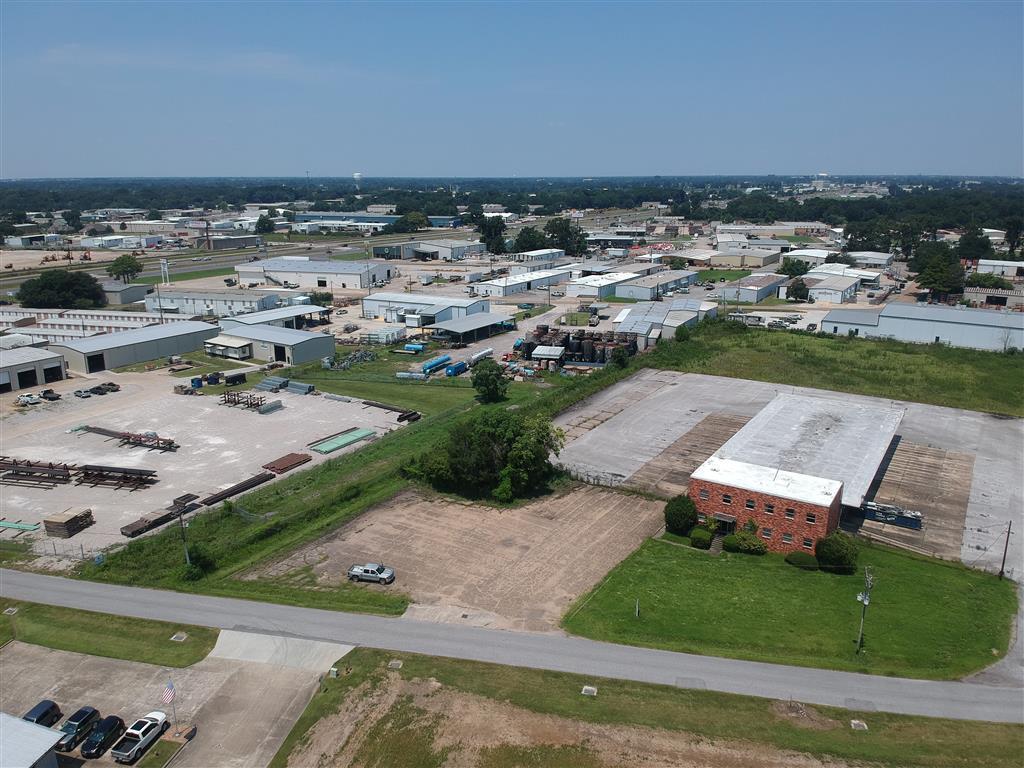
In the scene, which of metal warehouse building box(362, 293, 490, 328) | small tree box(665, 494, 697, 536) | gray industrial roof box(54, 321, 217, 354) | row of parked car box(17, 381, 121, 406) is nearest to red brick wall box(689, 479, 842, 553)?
small tree box(665, 494, 697, 536)

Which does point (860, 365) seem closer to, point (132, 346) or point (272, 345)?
point (272, 345)

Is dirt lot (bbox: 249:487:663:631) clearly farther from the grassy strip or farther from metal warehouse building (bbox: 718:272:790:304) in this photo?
metal warehouse building (bbox: 718:272:790:304)

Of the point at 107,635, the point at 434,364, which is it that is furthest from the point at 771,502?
the point at 434,364

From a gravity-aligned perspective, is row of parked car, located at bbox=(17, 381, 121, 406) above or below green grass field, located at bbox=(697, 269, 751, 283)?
below

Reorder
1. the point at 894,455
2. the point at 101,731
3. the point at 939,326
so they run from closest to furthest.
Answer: the point at 101,731, the point at 894,455, the point at 939,326

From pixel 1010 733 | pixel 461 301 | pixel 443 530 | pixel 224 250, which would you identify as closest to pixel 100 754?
pixel 443 530

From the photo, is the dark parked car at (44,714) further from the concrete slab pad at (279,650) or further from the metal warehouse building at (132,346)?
the metal warehouse building at (132,346)

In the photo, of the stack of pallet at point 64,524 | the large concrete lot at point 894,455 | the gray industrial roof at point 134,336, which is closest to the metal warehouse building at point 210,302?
the gray industrial roof at point 134,336
